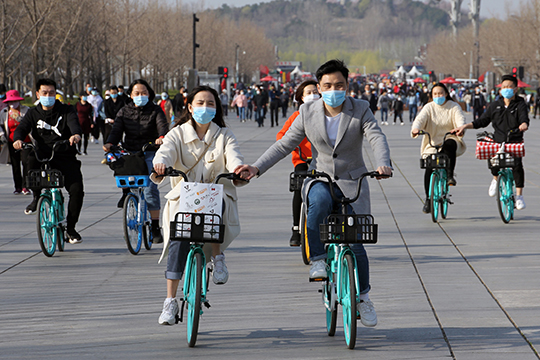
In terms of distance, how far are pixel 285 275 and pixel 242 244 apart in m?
1.72

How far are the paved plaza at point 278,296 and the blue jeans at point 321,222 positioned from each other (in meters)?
0.46

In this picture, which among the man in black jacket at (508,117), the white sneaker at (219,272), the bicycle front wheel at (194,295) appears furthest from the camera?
the man in black jacket at (508,117)

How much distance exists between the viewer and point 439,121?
10.5 metres

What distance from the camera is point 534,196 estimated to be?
42.3ft

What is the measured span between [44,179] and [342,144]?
395cm

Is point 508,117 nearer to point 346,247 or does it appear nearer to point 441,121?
point 441,121

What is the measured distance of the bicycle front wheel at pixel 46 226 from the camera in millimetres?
8109

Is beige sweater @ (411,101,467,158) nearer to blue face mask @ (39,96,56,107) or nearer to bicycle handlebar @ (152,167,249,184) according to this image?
blue face mask @ (39,96,56,107)

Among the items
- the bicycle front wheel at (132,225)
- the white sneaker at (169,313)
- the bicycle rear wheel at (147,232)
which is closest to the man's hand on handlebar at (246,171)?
the white sneaker at (169,313)

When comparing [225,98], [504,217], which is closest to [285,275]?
[504,217]

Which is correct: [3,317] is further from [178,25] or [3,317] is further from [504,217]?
[178,25]

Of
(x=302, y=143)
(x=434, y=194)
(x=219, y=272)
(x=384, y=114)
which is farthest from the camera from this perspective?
(x=384, y=114)

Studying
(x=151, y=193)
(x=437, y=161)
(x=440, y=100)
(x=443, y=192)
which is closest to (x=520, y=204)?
(x=443, y=192)

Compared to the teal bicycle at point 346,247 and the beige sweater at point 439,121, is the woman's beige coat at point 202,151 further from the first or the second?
the beige sweater at point 439,121
